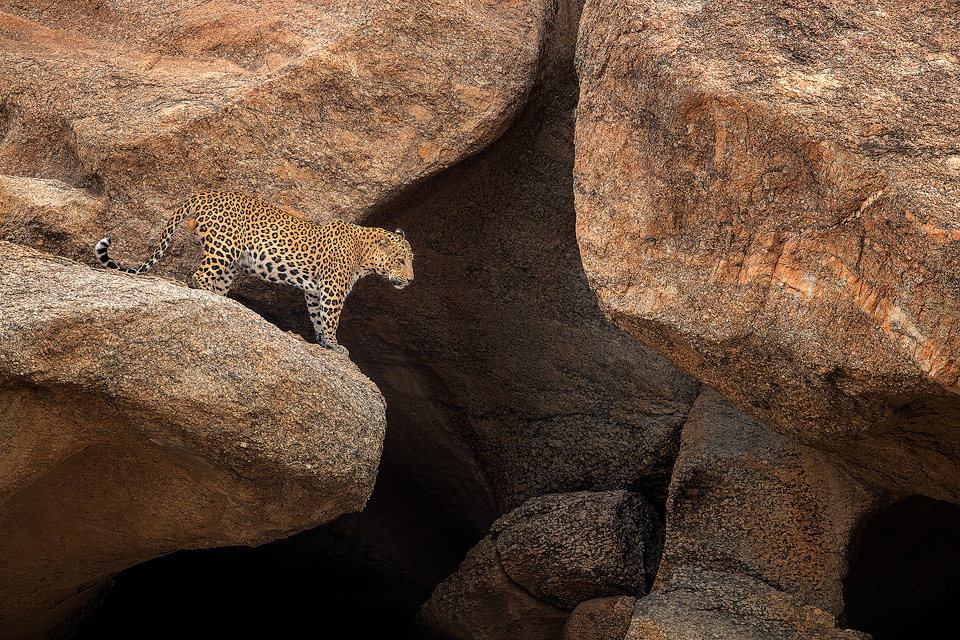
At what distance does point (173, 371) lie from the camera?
490 cm

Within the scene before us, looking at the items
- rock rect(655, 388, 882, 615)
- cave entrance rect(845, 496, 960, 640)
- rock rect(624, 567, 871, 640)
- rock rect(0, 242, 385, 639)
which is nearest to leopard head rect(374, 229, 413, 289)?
rock rect(0, 242, 385, 639)

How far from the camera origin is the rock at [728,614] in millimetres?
5496

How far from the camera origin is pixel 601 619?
7160mm

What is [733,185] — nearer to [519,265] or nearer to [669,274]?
[669,274]

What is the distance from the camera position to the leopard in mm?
6586

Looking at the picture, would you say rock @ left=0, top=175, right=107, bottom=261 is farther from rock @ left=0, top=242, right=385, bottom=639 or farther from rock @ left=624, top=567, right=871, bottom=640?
rock @ left=624, top=567, right=871, bottom=640

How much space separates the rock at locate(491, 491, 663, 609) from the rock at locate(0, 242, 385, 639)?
214 cm

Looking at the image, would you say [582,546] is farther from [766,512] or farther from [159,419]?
[159,419]

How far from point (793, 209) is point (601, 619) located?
386 cm

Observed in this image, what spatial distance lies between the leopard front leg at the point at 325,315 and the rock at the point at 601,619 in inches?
106

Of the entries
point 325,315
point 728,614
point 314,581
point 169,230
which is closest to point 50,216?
point 169,230

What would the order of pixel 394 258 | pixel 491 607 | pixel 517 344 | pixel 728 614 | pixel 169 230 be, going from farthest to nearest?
pixel 517 344
pixel 491 607
pixel 394 258
pixel 169 230
pixel 728 614

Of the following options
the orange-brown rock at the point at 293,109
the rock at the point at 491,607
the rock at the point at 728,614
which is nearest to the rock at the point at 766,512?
the rock at the point at 728,614

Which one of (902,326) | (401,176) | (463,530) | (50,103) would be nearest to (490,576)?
(463,530)
